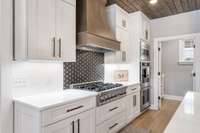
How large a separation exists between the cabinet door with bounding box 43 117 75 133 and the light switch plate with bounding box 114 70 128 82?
86.9 inches

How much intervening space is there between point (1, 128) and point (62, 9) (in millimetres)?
1684

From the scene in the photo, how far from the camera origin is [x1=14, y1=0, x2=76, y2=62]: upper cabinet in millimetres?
1673

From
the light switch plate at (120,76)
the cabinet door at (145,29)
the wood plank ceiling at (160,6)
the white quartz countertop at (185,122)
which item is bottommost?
the white quartz countertop at (185,122)

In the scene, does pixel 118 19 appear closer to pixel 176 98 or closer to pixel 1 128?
pixel 1 128

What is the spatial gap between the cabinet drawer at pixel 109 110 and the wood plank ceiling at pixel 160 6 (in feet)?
7.08

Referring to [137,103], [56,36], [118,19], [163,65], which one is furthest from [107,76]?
[163,65]

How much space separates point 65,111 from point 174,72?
5.18m

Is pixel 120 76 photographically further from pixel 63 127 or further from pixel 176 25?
pixel 63 127

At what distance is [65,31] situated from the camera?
6.89 ft

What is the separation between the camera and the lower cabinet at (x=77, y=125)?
1595 millimetres

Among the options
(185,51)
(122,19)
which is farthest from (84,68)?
(185,51)

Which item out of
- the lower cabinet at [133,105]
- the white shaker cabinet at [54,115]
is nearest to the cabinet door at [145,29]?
the lower cabinet at [133,105]

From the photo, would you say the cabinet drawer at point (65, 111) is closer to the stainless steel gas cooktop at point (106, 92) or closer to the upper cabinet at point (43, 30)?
the stainless steel gas cooktop at point (106, 92)

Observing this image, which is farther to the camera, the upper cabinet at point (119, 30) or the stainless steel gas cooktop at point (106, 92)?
the upper cabinet at point (119, 30)
